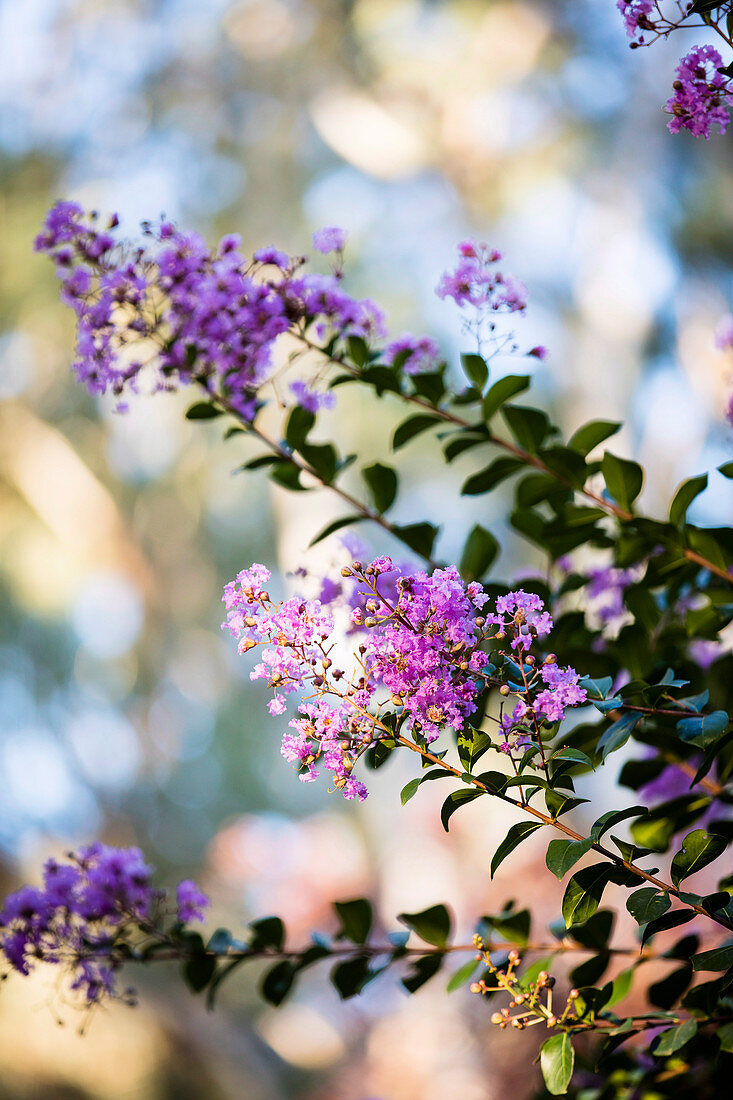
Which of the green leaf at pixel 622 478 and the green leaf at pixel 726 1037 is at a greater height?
Answer: the green leaf at pixel 622 478

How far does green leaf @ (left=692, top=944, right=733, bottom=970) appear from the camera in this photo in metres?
0.40

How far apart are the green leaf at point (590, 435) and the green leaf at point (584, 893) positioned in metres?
0.31

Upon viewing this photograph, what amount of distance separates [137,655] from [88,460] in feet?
3.03

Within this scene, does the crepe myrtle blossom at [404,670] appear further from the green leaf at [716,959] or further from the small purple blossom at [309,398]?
the small purple blossom at [309,398]

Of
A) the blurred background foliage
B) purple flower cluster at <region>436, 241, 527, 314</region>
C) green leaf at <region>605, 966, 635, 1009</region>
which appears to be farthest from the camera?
the blurred background foliage

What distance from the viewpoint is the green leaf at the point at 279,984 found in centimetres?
63

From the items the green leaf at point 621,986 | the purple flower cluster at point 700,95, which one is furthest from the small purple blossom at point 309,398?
the green leaf at point 621,986

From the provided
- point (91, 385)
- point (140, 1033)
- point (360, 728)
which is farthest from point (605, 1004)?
point (140, 1033)

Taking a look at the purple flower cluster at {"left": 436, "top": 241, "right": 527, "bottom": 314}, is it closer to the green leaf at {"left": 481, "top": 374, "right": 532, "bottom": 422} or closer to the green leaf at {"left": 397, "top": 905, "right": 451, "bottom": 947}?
the green leaf at {"left": 481, "top": 374, "right": 532, "bottom": 422}

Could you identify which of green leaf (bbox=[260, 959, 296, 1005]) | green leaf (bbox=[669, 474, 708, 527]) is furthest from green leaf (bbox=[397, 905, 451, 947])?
green leaf (bbox=[669, 474, 708, 527])

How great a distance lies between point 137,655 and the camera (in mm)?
3953

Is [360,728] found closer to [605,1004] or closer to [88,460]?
[605,1004]

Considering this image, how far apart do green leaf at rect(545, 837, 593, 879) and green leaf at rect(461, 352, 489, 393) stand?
334mm

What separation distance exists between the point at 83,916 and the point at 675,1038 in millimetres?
398
